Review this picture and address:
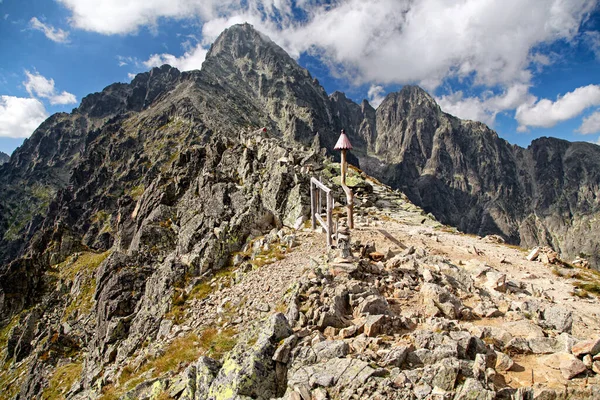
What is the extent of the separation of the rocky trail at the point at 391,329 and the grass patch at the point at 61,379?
53.5 feet

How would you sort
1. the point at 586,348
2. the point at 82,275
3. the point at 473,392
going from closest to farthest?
the point at 473,392 < the point at 586,348 < the point at 82,275

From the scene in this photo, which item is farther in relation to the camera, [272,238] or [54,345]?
[54,345]

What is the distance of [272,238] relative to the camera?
24641mm

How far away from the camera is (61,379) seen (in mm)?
28922

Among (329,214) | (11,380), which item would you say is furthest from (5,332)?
(329,214)

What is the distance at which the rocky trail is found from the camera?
774 cm

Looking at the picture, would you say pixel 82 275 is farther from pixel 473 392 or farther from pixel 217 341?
pixel 473 392

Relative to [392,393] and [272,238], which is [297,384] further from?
[272,238]

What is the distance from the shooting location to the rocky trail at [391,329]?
774 cm

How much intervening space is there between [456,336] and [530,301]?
7.71m

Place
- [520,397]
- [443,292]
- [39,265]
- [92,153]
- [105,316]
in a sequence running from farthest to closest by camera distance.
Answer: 1. [92,153]
2. [39,265]
3. [105,316]
4. [443,292]
5. [520,397]

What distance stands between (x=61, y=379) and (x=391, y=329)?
108 feet

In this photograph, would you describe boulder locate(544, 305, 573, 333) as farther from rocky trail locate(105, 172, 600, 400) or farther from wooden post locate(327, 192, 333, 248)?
wooden post locate(327, 192, 333, 248)

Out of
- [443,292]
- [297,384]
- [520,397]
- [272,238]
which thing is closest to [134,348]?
[272,238]
